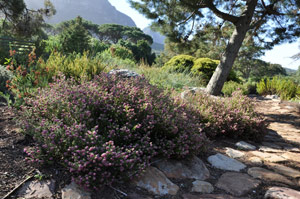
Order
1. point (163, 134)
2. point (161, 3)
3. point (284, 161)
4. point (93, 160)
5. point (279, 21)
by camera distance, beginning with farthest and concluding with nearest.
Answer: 1. point (279, 21)
2. point (161, 3)
3. point (284, 161)
4. point (163, 134)
5. point (93, 160)

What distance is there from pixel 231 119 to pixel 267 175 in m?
1.23

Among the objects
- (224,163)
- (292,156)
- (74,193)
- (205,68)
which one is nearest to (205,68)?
(205,68)

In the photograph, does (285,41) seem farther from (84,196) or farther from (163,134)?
(84,196)

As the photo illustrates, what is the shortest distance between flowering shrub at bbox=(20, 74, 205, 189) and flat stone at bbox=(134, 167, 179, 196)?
118mm

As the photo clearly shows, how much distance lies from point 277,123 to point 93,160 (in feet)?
17.7

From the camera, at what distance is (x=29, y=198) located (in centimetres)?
163

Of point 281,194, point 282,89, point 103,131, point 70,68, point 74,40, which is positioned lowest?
point 281,194

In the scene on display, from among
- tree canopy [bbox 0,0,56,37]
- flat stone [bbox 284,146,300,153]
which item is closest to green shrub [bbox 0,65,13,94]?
tree canopy [bbox 0,0,56,37]

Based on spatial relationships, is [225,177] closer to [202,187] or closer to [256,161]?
[202,187]

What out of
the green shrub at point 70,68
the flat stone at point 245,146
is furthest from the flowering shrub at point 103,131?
the green shrub at point 70,68

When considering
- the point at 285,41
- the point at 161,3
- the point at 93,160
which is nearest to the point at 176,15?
the point at 161,3

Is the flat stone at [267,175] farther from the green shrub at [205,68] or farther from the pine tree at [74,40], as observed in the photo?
the pine tree at [74,40]

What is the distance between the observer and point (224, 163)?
9.36 ft

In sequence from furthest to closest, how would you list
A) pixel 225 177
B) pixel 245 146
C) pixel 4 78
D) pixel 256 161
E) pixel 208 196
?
pixel 4 78, pixel 245 146, pixel 256 161, pixel 225 177, pixel 208 196
